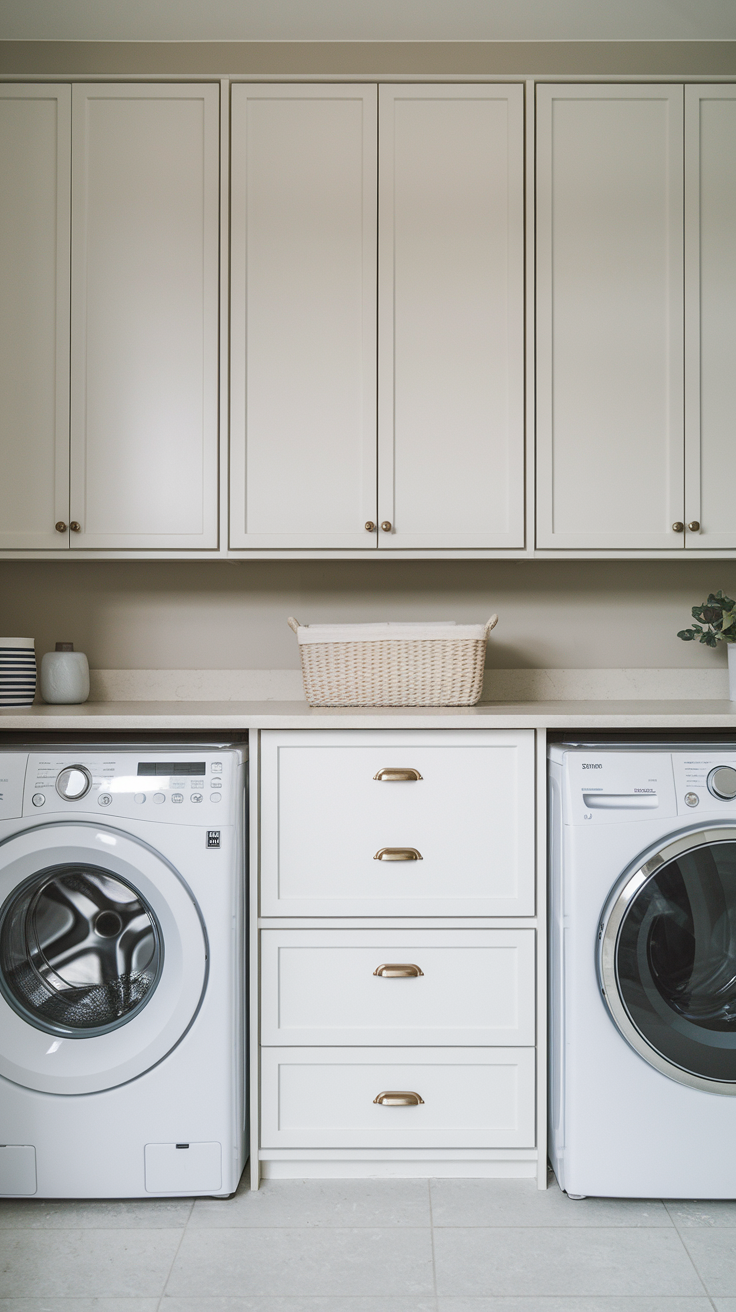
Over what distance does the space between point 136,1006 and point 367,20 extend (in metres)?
2.45

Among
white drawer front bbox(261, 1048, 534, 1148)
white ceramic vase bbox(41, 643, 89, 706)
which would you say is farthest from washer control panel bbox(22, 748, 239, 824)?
white drawer front bbox(261, 1048, 534, 1148)

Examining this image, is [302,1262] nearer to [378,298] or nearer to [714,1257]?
[714,1257]

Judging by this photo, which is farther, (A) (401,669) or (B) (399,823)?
(A) (401,669)

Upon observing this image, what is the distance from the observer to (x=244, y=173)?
190 cm

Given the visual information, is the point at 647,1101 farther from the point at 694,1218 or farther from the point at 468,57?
the point at 468,57

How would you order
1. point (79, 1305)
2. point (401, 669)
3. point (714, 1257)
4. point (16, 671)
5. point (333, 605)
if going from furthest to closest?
point (333, 605), point (16, 671), point (401, 669), point (714, 1257), point (79, 1305)

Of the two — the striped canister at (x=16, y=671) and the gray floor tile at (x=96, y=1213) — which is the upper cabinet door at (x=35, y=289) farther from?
the gray floor tile at (x=96, y=1213)

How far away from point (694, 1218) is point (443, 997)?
0.65 m

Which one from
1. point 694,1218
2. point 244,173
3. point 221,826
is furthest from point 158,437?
point 694,1218

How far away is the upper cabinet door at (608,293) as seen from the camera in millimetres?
1907

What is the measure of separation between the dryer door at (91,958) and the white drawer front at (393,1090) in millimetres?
270

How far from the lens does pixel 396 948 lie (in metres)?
1.64

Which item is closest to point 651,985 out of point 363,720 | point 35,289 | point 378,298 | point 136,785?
point 363,720

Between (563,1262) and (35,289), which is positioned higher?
(35,289)
